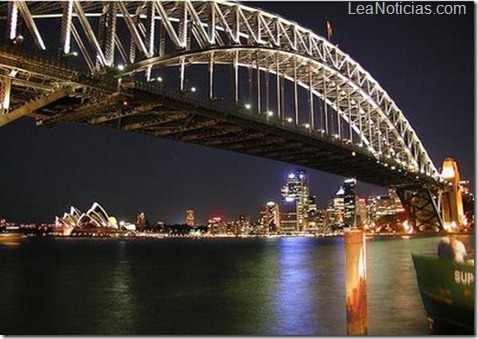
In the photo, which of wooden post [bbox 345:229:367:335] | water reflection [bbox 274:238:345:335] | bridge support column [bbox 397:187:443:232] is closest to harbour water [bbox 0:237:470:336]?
water reflection [bbox 274:238:345:335]

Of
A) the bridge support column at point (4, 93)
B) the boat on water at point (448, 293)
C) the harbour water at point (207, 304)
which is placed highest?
the bridge support column at point (4, 93)

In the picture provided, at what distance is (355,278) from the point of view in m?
10.5

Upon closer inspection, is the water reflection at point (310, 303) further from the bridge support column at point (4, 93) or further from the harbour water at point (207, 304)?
the bridge support column at point (4, 93)

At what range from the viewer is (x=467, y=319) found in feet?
39.1

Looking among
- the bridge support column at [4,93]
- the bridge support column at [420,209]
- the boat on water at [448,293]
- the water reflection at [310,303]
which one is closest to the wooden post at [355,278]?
the boat on water at [448,293]

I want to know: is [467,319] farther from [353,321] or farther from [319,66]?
[319,66]

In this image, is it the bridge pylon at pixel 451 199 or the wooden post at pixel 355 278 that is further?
the bridge pylon at pixel 451 199

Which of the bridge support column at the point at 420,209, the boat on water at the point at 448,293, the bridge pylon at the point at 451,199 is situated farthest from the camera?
the bridge pylon at the point at 451,199

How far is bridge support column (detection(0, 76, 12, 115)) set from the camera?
18.2 meters

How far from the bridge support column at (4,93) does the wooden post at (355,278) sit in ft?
40.7

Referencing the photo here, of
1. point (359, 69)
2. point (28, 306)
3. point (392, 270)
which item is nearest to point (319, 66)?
point (359, 69)

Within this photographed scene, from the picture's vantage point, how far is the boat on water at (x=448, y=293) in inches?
466

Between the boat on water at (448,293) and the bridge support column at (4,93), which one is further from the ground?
the bridge support column at (4,93)

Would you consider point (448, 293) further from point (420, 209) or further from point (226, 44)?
point (420, 209)
